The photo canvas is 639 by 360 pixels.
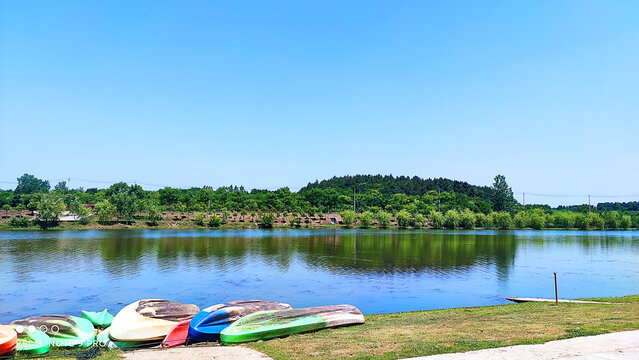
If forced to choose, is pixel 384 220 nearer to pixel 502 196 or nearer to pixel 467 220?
pixel 467 220

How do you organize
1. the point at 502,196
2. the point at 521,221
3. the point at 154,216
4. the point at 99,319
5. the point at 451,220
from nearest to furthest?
the point at 99,319 < the point at 154,216 < the point at 451,220 < the point at 521,221 < the point at 502,196

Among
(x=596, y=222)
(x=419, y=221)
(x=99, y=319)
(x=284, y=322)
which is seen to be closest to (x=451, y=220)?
(x=419, y=221)

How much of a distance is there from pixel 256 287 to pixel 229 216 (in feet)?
309

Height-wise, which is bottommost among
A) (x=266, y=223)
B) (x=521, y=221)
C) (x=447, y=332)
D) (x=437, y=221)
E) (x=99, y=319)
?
(x=99, y=319)

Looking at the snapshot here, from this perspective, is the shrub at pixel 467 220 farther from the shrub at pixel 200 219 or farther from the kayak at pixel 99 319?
the kayak at pixel 99 319

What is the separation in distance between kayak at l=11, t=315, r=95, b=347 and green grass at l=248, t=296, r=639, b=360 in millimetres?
6022

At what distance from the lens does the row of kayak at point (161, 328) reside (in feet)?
43.1

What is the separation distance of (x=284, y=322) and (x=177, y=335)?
365cm

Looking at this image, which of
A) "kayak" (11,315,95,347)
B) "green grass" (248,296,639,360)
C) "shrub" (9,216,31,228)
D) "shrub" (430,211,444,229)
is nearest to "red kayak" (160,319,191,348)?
"kayak" (11,315,95,347)

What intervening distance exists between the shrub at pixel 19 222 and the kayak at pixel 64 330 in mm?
85036

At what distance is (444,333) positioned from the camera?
1317cm

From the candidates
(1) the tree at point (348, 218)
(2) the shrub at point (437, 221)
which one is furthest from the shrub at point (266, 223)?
(2) the shrub at point (437, 221)

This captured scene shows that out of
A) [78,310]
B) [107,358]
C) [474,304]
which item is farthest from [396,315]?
[78,310]

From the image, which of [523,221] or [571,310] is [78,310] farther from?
[523,221]
